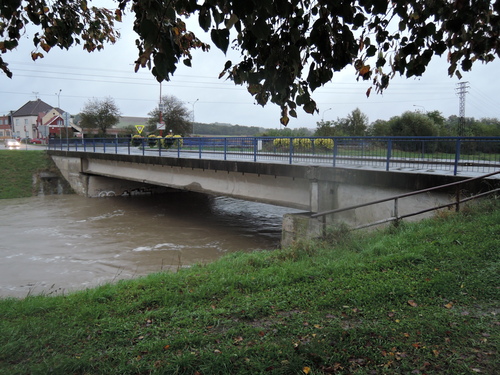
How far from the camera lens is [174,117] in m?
56.1

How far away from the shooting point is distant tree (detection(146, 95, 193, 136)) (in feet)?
184

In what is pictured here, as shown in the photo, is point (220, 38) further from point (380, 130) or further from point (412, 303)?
point (380, 130)

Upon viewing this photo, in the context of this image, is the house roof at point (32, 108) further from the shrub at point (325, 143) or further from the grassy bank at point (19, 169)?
the shrub at point (325, 143)

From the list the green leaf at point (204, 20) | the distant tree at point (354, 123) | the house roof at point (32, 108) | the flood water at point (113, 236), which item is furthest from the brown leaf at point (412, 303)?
the house roof at point (32, 108)

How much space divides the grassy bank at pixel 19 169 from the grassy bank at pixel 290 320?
990 inches

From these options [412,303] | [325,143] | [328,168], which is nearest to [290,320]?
[412,303]

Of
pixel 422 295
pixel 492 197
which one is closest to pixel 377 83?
pixel 422 295

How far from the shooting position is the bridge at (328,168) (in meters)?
10.4

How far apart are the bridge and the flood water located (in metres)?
2.10

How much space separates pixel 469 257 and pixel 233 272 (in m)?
3.61

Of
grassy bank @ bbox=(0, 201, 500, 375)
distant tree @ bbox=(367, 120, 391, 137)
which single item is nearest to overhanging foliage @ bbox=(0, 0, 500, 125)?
grassy bank @ bbox=(0, 201, 500, 375)

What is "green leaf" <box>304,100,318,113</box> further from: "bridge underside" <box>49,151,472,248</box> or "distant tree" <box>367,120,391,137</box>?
"distant tree" <box>367,120,391,137</box>

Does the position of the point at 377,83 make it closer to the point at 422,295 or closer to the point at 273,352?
the point at 422,295

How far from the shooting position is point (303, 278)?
18.6 ft
